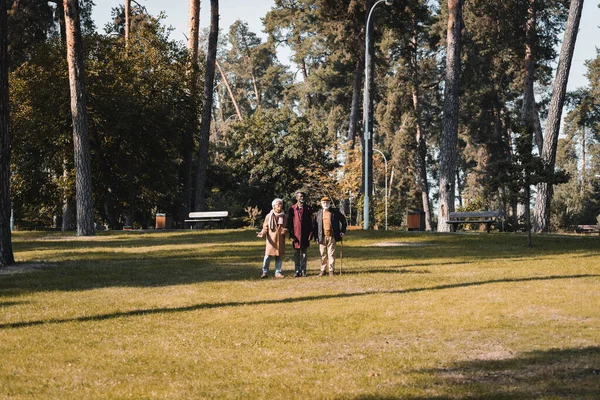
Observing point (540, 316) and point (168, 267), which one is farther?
point (168, 267)

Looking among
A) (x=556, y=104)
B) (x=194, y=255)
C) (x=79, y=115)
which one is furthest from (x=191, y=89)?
(x=194, y=255)

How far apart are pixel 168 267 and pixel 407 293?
22.6ft

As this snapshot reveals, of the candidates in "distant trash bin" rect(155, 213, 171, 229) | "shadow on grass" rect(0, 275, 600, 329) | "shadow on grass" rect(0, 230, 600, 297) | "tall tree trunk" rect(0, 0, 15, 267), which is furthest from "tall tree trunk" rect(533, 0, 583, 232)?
"tall tree trunk" rect(0, 0, 15, 267)

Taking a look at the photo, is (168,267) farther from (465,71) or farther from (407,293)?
(465,71)

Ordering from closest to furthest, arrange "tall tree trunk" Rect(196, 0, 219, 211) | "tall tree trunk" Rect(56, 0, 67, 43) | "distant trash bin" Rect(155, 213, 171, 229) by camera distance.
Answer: "distant trash bin" Rect(155, 213, 171, 229)
"tall tree trunk" Rect(56, 0, 67, 43)
"tall tree trunk" Rect(196, 0, 219, 211)

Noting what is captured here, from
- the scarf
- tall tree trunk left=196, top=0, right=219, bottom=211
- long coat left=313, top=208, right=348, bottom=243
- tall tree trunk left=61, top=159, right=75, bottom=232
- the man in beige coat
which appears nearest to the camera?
the man in beige coat

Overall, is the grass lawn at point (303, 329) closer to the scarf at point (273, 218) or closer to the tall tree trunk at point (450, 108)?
the scarf at point (273, 218)

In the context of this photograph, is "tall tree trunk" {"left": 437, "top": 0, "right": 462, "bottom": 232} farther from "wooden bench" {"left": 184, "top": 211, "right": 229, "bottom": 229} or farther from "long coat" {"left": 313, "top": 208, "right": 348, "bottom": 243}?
"long coat" {"left": 313, "top": 208, "right": 348, "bottom": 243}

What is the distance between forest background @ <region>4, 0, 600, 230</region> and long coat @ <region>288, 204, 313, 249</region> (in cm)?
912

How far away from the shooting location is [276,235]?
16.8 metres

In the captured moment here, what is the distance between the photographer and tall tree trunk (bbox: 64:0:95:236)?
27.9 metres

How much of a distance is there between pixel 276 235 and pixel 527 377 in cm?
965

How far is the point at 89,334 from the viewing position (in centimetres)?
1037

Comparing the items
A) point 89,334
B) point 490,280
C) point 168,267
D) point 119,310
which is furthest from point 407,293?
point 168,267
